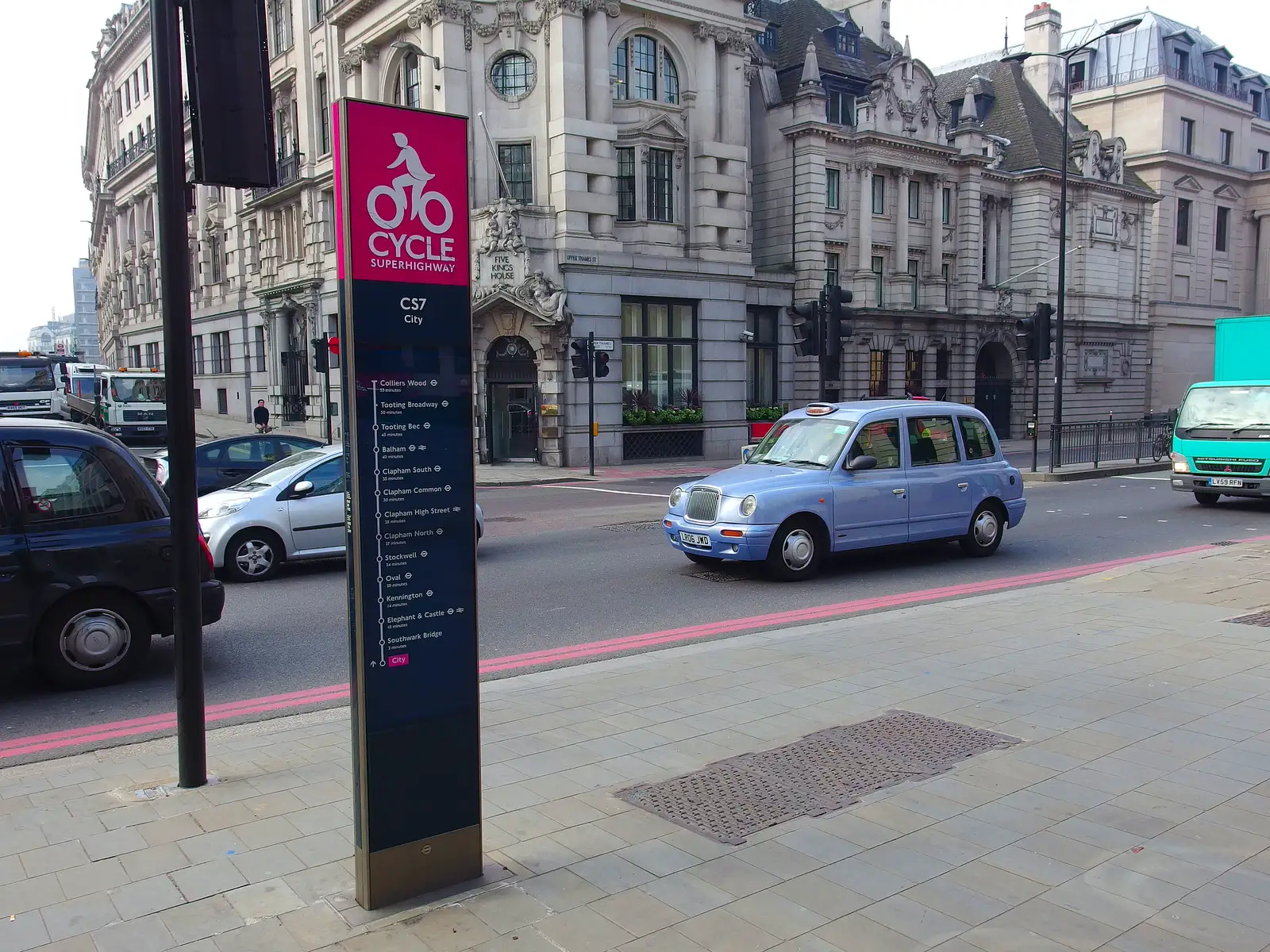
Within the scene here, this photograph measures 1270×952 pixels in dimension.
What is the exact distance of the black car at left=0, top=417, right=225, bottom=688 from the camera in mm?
6738

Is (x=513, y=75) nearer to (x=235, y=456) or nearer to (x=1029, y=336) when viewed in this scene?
(x=1029, y=336)

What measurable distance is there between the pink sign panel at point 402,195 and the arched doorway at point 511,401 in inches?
1036

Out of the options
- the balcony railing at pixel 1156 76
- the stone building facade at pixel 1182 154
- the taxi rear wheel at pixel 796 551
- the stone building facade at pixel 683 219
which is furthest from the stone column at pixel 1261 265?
the taxi rear wheel at pixel 796 551

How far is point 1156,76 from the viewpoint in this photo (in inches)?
2060

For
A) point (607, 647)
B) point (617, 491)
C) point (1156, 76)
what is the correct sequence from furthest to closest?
point (1156, 76) < point (617, 491) < point (607, 647)

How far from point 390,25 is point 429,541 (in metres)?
30.6

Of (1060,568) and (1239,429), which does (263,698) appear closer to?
(1060,568)

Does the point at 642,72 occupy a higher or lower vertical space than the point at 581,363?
higher

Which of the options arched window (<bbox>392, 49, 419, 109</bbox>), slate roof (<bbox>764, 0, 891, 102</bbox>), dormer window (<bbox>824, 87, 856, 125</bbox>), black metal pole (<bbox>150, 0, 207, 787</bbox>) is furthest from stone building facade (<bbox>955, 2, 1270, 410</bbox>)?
black metal pole (<bbox>150, 0, 207, 787</bbox>)

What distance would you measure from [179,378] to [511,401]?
25633 mm

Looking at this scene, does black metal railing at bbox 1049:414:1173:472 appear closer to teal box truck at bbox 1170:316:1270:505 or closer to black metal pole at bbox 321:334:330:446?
teal box truck at bbox 1170:316:1270:505

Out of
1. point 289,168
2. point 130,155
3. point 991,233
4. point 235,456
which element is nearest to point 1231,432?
point 235,456

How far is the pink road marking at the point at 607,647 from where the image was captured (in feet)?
19.9

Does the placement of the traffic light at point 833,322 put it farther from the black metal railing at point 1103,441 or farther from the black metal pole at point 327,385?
the black metal pole at point 327,385
